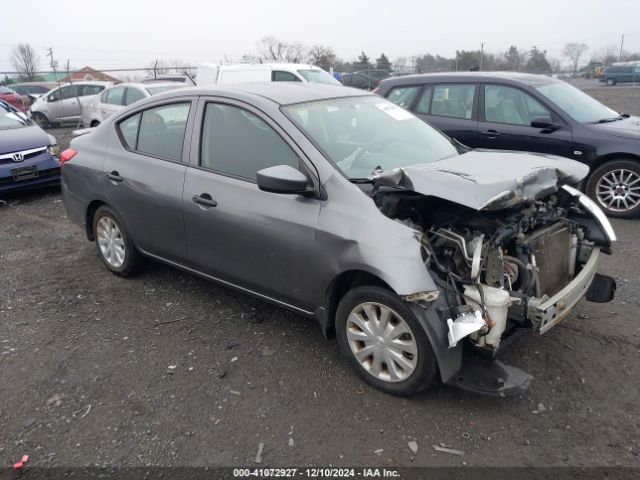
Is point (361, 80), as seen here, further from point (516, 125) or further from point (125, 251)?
point (125, 251)

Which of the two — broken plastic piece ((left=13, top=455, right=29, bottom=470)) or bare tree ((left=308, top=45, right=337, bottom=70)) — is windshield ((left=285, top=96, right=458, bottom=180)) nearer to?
broken plastic piece ((left=13, top=455, right=29, bottom=470))

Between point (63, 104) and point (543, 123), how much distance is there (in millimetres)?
16515

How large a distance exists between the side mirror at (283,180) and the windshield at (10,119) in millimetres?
6960

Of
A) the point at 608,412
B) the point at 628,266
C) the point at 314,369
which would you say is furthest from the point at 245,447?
the point at 628,266

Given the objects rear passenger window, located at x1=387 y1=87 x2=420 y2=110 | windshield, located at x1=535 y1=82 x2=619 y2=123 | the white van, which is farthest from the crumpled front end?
the white van

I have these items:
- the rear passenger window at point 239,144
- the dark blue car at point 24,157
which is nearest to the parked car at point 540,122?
the rear passenger window at point 239,144

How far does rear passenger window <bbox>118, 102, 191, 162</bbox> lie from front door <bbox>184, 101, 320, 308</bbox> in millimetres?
226

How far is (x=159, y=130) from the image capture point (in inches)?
173

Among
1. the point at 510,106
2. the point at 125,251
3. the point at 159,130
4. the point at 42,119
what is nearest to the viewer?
the point at 159,130

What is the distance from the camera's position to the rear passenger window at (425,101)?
25.2 ft

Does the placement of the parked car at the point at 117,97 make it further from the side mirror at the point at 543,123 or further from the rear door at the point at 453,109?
the side mirror at the point at 543,123

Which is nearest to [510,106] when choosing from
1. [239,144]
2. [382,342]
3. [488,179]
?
[488,179]

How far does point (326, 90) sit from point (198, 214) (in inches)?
55.6

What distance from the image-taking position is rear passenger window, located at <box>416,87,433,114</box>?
25.2 feet
